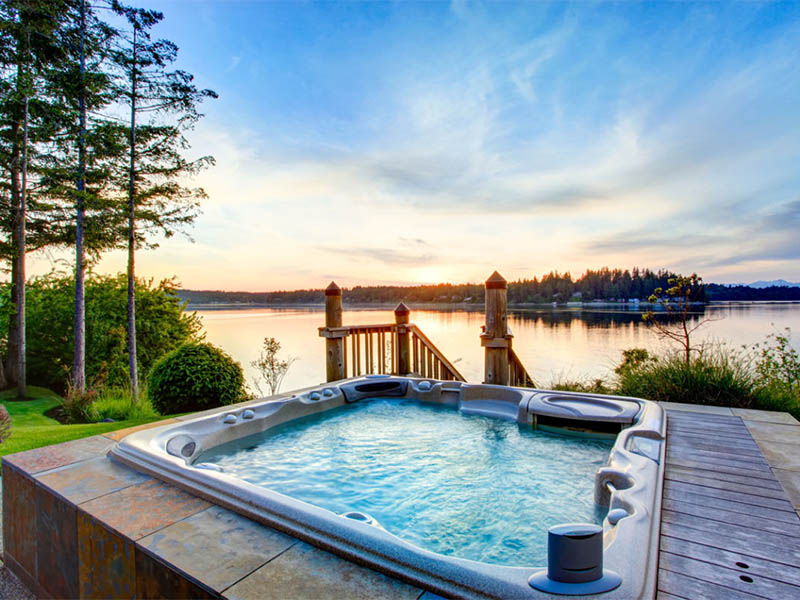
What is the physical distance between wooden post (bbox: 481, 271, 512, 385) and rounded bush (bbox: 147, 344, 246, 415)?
3.03 m

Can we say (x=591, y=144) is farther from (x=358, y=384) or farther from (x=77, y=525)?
(x=77, y=525)

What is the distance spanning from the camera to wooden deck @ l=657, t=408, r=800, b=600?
1.17 metres

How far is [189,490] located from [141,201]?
6839 mm

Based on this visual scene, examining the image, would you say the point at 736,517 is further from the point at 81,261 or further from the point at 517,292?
the point at 517,292

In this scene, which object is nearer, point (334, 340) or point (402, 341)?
point (334, 340)

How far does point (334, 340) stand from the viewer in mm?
4883

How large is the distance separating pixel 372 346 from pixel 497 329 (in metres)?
1.67

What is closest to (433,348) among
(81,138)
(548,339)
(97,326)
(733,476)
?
(733,476)

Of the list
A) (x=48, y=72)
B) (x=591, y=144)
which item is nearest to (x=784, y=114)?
(x=591, y=144)

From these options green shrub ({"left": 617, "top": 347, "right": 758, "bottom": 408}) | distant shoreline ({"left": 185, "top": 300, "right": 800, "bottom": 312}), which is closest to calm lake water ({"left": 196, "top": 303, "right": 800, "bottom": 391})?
distant shoreline ({"left": 185, "top": 300, "right": 800, "bottom": 312})

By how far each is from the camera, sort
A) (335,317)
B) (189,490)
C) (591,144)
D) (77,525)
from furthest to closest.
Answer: (591,144)
(335,317)
(189,490)
(77,525)

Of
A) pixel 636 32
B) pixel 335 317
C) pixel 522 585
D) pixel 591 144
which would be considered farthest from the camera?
pixel 591 144

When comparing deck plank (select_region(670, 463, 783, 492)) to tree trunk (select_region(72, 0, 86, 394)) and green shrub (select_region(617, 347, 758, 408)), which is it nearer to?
green shrub (select_region(617, 347, 758, 408))

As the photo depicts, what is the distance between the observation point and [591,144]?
5.77 metres
